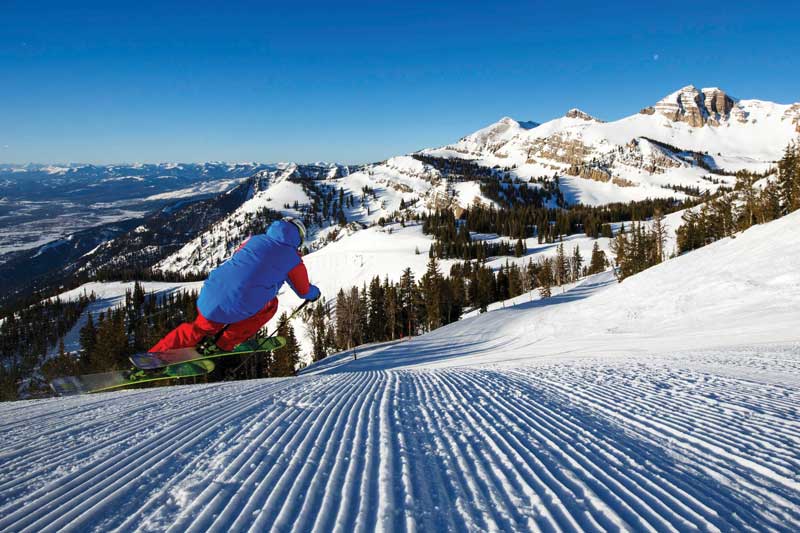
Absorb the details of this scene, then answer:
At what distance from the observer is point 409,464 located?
11.6 ft

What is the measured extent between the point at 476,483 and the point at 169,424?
408 cm

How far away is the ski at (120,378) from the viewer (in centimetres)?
847

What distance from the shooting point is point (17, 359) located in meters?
88.9

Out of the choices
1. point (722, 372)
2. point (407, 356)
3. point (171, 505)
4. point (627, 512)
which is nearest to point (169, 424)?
point (171, 505)

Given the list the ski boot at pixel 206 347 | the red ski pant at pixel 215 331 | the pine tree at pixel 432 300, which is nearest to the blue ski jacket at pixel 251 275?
the red ski pant at pixel 215 331

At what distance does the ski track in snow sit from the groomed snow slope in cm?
2

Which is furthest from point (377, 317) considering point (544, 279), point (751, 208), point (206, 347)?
point (751, 208)

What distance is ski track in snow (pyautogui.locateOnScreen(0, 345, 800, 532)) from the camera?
2.66 m

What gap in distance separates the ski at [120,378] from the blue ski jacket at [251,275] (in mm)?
1936

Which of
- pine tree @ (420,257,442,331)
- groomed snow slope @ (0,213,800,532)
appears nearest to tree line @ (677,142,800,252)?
pine tree @ (420,257,442,331)

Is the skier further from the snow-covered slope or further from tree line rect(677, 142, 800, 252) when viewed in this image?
tree line rect(677, 142, 800, 252)

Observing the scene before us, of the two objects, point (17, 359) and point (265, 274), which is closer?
point (265, 274)

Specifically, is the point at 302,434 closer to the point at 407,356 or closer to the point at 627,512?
the point at 627,512

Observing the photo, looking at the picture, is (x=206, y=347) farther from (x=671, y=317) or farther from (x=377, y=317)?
(x=377, y=317)
